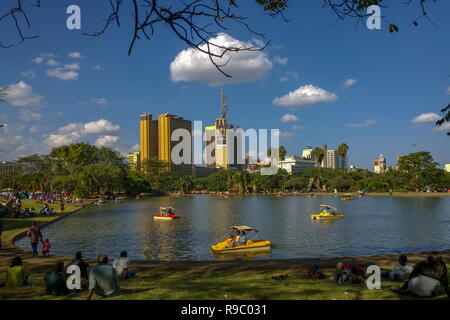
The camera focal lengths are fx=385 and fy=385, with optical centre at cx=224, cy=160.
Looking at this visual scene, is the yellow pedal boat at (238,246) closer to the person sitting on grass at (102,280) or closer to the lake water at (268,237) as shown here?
the lake water at (268,237)

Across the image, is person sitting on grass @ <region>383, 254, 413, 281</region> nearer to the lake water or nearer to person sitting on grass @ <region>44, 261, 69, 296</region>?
person sitting on grass @ <region>44, 261, 69, 296</region>

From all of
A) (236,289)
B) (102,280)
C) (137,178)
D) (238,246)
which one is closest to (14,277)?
(102,280)

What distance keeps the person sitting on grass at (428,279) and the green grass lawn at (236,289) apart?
0.27 meters

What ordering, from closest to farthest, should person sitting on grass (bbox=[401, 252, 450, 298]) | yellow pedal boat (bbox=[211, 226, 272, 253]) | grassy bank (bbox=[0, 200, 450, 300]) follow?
person sitting on grass (bbox=[401, 252, 450, 298]) → grassy bank (bbox=[0, 200, 450, 300]) → yellow pedal boat (bbox=[211, 226, 272, 253])

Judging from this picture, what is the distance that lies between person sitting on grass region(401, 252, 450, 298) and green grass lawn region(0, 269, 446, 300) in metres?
0.27

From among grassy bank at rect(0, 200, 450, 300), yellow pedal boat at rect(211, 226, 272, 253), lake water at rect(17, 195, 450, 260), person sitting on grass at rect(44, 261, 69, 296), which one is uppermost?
person sitting on grass at rect(44, 261, 69, 296)

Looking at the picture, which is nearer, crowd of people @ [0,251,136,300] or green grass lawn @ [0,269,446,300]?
crowd of people @ [0,251,136,300]

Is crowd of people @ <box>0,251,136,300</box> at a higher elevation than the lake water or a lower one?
higher

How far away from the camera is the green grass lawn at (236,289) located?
980cm

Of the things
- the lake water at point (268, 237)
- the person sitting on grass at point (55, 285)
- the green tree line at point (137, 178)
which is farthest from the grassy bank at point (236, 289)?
the green tree line at point (137, 178)

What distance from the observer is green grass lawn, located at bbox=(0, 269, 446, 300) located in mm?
9797

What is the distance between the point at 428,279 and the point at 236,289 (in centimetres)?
489

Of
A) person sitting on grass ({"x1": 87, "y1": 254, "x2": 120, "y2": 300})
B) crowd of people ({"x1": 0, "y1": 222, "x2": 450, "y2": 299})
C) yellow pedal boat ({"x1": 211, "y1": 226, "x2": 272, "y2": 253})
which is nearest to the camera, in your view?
crowd of people ({"x1": 0, "y1": 222, "x2": 450, "y2": 299})

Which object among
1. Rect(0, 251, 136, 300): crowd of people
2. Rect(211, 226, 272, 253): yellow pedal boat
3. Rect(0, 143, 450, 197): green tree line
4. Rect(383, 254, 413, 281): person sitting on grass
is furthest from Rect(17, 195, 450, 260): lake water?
Rect(0, 143, 450, 197): green tree line
